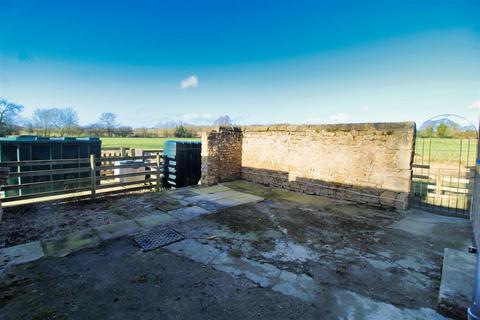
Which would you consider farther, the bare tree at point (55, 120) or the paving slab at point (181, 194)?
the bare tree at point (55, 120)

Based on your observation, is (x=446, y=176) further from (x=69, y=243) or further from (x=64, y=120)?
(x=64, y=120)

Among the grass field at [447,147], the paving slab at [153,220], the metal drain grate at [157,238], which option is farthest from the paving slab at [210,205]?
the grass field at [447,147]

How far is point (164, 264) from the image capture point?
9.70ft

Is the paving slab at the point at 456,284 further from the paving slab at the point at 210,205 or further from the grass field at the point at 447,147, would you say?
the paving slab at the point at 210,205

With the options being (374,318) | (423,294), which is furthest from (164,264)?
(423,294)

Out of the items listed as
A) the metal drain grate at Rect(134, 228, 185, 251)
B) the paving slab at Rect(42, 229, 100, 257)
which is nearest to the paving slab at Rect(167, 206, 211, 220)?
the metal drain grate at Rect(134, 228, 185, 251)

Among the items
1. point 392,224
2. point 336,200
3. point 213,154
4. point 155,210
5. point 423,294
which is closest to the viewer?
point 423,294

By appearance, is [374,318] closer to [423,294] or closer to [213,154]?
[423,294]

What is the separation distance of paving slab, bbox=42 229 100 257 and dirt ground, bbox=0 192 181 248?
0.23 metres

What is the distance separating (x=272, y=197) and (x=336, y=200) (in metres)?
1.74

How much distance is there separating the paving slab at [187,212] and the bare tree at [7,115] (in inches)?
670

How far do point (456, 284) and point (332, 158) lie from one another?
448cm

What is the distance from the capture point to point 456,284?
2.33 m

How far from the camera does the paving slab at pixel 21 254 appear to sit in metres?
2.94
